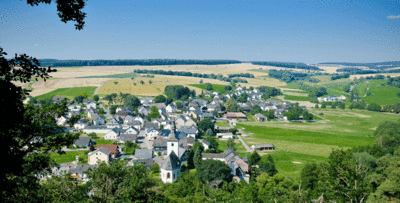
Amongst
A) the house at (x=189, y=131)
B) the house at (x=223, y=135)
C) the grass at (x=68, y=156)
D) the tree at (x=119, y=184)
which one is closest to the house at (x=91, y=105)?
the house at (x=189, y=131)

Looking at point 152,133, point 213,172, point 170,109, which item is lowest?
point 152,133

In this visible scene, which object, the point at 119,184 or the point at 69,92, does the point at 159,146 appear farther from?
the point at 69,92

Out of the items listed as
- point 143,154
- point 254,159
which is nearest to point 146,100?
point 143,154

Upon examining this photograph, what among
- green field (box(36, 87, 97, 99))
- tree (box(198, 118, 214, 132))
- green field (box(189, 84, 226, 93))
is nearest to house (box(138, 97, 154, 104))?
green field (box(36, 87, 97, 99))

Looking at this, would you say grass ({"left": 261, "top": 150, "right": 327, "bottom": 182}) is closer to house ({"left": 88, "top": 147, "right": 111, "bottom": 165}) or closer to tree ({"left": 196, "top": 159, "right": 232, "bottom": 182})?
tree ({"left": 196, "top": 159, "right": 232, "bottom": 182})

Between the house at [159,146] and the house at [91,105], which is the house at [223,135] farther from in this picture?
the house at [91,105]

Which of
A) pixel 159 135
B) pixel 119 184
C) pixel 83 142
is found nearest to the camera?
pixel 119 184

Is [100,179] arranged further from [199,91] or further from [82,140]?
[199,91]
